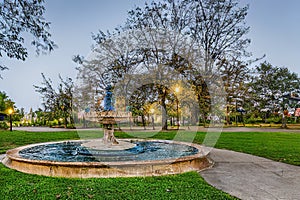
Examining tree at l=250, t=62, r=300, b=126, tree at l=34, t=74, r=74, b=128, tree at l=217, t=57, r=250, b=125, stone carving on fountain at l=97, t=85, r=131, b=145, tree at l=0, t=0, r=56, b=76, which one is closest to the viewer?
tree at l=0, t=0, r=56, b=76

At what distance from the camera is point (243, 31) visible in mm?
21578

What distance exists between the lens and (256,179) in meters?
4.32

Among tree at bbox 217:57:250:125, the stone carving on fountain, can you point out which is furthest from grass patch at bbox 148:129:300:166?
tree at bbox 217:57:250:125

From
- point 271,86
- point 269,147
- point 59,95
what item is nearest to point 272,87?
point 271,86

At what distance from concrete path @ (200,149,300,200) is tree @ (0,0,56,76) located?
16.0 feet

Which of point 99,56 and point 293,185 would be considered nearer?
point 293,185

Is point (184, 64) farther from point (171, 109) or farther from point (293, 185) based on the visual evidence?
point (293, 185)

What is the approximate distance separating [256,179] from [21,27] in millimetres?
5978

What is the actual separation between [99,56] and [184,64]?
7.38 metres

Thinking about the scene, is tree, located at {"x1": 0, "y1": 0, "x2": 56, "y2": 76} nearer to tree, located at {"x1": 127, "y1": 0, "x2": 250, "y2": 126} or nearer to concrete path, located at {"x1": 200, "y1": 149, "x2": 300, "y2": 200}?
concrete path, located at {"x1": 200, "y1": 149, "x2": 300, "y2": 200}

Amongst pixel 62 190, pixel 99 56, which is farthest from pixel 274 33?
pixel 62 190

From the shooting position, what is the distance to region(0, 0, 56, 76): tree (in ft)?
17.7

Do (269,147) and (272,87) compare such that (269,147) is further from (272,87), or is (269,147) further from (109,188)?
(272,87)

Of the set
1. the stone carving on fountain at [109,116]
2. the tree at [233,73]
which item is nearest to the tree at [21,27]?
the stone carving on fountain at [109,116]
